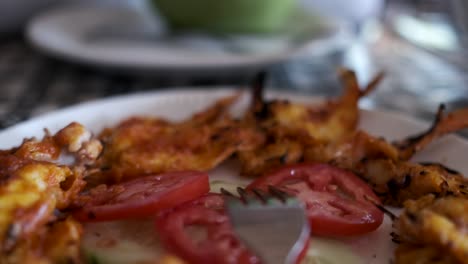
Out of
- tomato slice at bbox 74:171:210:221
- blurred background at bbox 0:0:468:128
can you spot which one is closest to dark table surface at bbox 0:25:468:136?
blurred background at bbox 0:0:468:128

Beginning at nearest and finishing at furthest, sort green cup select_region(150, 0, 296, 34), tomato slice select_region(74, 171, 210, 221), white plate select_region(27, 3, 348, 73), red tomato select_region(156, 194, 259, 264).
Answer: red tomato select_region(156, 194, 259, 264), tomato slice select_region(74, 171, 210, 221), white plate select_region(27, 3, 348, 73), green cup select_region(150, 0, 296, 34)

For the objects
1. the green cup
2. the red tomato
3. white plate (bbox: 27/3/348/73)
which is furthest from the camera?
the green cup

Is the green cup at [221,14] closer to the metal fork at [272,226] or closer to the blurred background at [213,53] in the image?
the blurred background at [213,53]

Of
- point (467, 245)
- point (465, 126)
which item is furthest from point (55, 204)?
point (465, 126)

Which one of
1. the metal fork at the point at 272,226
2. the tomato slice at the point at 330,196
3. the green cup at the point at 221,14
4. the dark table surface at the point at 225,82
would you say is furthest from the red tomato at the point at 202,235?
the green cup at the point at 221,14

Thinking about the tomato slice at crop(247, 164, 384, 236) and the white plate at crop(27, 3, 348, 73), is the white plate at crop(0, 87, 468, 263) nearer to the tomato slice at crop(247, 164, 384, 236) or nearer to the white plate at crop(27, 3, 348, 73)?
the tomato slice at crop(247, 164, 384, 236)

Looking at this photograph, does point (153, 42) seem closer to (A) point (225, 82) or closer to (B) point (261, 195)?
(A) point (225, 82)
